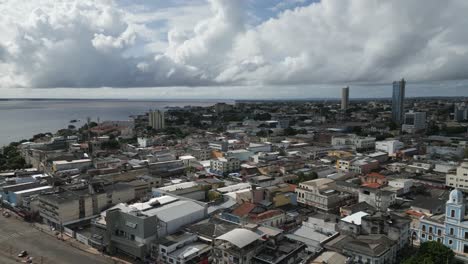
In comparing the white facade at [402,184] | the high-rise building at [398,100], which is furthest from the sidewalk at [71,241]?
the high-rise building at [398,100]

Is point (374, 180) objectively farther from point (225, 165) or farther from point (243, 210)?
point (243, 210)

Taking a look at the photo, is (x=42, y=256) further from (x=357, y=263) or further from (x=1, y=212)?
(x=357, y=263)

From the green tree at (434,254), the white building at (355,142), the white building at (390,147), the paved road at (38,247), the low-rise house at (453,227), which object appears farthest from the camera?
the white building at (355,142)

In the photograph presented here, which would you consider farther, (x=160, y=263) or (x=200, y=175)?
(x=200, y=175)

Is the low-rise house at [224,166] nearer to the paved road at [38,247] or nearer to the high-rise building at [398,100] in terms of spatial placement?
the paved road at [38,247]

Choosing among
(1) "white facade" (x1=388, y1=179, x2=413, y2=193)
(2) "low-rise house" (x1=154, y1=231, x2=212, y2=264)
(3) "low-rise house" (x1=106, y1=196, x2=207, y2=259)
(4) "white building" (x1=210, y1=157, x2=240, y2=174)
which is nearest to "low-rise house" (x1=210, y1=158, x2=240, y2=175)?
(4) "white building" (x1=210, y1=157, x2=240, y2=174)

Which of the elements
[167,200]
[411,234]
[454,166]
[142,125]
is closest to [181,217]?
[167,200]
